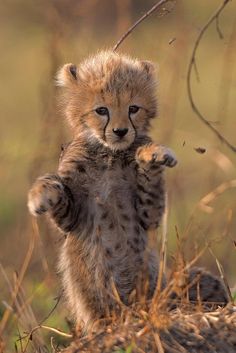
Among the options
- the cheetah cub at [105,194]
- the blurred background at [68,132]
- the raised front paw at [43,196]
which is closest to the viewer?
the raised front paw at [43,196]

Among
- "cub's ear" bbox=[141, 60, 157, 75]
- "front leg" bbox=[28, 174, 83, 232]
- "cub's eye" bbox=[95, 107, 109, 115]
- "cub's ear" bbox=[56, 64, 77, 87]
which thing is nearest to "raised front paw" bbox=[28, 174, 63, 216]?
"front leg" bbox=[28, 174, 83, 232]

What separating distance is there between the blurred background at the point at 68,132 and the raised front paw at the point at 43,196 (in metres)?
0.09

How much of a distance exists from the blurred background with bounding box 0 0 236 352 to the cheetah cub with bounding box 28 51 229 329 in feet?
0.70

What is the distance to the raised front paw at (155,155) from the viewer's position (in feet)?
16.9

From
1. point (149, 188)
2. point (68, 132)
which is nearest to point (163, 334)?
point (149, 188)

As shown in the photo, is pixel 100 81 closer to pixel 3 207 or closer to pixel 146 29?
pixel 3 207

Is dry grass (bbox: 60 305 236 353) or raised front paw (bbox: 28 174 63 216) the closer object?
dry grass (bbox: 60 305 236 353)

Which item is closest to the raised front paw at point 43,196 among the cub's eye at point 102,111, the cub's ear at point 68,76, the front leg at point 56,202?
the front leg at point 56,202

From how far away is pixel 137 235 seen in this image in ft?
18.5

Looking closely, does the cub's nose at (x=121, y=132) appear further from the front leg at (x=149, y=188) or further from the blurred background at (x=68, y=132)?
the blurred background at (x=68, y=132)

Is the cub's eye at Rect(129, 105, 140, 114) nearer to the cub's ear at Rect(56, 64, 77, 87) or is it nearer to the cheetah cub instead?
the cheetah cub

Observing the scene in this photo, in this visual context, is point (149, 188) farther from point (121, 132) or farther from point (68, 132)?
point (68, 132)

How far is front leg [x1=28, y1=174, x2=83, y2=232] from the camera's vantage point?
529 centimetres

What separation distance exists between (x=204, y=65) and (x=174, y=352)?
373 inches
